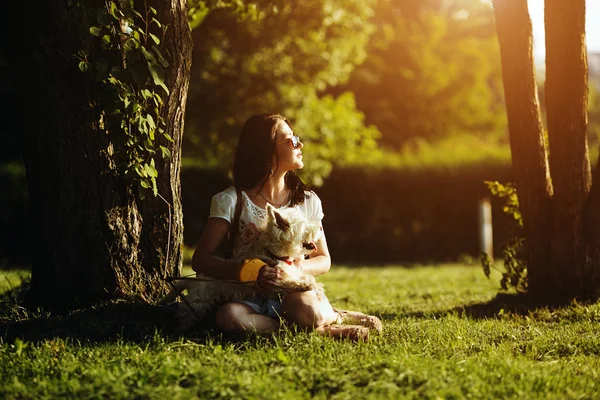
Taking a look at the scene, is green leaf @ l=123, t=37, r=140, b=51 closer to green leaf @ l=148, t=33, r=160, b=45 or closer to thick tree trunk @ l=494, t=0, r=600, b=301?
green leaf @ l=148, t=33, r=160, b=45

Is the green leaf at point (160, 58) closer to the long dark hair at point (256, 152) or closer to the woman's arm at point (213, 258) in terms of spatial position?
the long dark hair at point (256, 152)

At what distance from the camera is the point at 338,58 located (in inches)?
589

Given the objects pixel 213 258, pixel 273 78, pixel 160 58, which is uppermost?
pixel 273 78

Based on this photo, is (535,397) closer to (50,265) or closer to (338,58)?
(50,265)

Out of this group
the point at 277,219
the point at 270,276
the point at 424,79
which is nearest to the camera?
the point at 277,219

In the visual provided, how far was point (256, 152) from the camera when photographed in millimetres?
4844

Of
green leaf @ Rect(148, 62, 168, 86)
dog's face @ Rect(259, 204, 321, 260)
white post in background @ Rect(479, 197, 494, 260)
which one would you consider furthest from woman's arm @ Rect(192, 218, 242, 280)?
white post in background @ Rect(479, 197, 494, 260)

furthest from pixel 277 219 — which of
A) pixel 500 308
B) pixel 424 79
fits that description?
pixel 424 79

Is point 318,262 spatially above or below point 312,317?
above

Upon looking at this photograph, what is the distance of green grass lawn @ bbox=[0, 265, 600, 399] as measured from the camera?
344cm

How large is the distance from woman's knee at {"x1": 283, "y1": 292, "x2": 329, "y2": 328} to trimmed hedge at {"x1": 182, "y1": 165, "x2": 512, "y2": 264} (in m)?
10.3

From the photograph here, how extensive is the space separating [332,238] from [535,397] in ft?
38.3

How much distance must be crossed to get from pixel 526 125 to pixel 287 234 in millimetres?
2886

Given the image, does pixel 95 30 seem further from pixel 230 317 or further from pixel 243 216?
pixel 230 317
